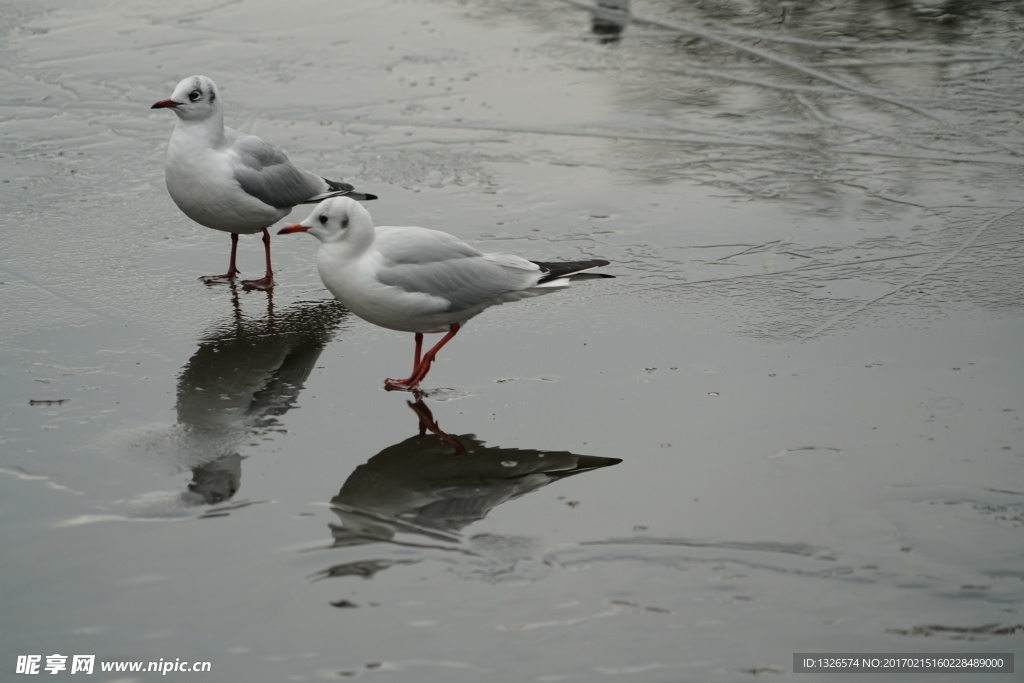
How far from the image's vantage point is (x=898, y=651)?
147 inches

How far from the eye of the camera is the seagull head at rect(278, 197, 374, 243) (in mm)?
5363

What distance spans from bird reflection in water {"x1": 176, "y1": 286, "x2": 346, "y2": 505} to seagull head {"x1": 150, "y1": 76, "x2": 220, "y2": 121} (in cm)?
104

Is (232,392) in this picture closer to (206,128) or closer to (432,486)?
(432,486)

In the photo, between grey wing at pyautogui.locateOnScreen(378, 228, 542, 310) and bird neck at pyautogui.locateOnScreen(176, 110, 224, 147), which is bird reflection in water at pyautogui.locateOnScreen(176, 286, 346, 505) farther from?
bird neck at pyautogui.locateOnScreen(176, 110, 224, 147)

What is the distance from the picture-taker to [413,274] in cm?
545

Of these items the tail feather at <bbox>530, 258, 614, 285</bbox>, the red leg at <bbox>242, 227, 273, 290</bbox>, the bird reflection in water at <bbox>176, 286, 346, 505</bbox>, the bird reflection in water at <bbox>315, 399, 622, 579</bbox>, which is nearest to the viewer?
the bird reflection in water at <bbox>315, 399, 622, 579</bbox>

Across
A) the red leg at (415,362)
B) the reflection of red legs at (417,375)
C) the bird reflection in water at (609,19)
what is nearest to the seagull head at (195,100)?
the red leg at (415,362)

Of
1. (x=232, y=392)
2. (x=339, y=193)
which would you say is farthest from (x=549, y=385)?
(x=339, y=193)

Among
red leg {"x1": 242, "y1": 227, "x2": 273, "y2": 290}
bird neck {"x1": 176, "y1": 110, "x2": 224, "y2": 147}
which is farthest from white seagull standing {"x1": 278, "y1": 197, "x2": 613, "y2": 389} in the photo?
bird neck {"x1": 176, "y1": 110, "x2": 224, "y2": 147}

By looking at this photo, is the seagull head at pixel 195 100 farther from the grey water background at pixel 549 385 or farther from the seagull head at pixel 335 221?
the seagull head at pixel 335 221

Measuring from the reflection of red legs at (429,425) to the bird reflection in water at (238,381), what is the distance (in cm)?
59

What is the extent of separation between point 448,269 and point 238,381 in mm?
1166

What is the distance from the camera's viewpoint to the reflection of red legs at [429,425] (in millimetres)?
5059

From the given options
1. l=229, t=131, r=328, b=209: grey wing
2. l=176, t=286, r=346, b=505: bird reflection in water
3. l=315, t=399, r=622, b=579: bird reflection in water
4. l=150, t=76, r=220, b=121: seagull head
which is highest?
l=150, t=76, r=220, b=121: seagull head
